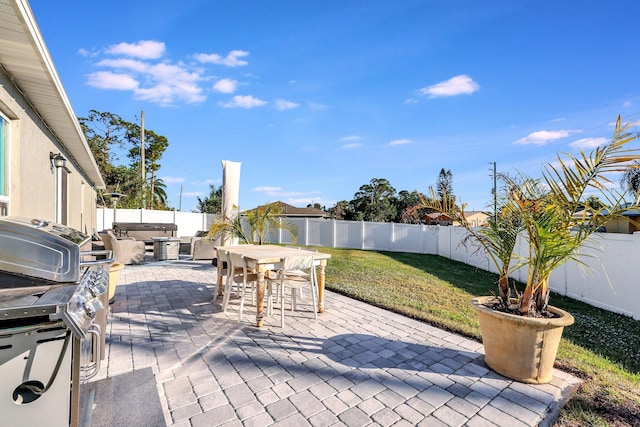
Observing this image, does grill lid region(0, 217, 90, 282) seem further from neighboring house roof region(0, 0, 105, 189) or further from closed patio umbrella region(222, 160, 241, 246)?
closed patio umbrella region(222, 160, 241, 246)

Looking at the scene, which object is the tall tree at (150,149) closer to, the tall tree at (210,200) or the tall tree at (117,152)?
the tall tree at (117,152)

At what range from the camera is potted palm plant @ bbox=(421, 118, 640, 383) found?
8.27 ft

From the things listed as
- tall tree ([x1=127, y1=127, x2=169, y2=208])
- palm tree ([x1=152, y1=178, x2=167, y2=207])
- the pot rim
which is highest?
tall tree ([x1=127, y1=127, x2=169, y2=208])

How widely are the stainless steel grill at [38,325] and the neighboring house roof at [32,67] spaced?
61.5 inches

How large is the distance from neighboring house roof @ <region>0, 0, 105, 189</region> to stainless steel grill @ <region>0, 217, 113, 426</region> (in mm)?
1563

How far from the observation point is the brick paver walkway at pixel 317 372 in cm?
214

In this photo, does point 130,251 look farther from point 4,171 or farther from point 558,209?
point 558,209

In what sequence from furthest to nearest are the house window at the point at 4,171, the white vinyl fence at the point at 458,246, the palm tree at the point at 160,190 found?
the palm tree at the point at 160,190 → the white vinyl fence at the point at 458,246 → the house window at the point at 4,171

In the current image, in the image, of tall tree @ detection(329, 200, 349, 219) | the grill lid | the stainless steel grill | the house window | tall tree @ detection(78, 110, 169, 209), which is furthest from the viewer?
tall tree @ detection(329, 200, 349, 219)

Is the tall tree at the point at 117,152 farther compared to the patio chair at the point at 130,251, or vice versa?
the tall tree at the point at 117,152

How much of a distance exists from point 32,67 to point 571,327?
731cm

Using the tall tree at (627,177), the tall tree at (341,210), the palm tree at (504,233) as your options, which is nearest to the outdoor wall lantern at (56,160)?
the palm tree at (504,233)

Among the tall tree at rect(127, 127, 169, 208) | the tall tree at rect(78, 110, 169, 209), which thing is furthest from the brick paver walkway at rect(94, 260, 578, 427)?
the tall tree at rect(127, 127, 169, 208)

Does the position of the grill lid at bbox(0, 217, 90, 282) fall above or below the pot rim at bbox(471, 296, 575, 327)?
above
